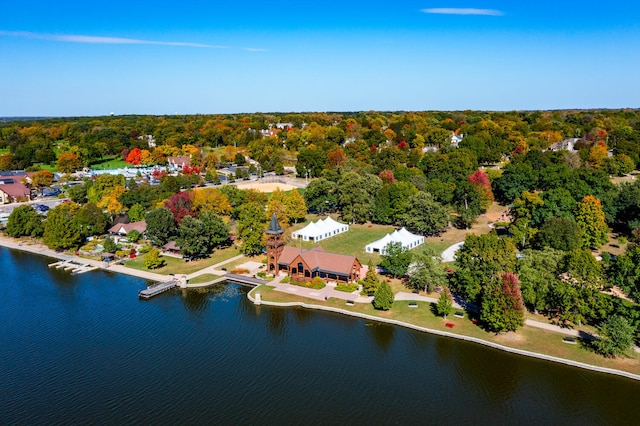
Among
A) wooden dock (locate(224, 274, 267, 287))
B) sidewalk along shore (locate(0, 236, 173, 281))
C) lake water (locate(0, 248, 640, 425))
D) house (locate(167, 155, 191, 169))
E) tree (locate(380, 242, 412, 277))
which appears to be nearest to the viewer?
lake water (locate(0, 248, 640, 425))

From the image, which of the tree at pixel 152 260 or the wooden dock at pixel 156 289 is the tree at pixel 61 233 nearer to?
the tree at pixel 152 260

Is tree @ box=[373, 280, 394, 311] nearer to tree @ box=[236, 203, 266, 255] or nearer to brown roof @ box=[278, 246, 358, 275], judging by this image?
brown roof @ box=[278, 246, 358, 275]

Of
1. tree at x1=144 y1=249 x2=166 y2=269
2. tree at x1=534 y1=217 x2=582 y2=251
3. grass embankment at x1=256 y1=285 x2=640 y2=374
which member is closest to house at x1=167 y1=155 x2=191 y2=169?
tree at x1=144 y1=249 x2=166 y2=269

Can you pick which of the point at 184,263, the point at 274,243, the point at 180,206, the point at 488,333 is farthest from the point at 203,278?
the point at 488,333

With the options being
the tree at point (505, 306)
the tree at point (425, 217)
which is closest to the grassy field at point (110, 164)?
the tree at point (425, 217)

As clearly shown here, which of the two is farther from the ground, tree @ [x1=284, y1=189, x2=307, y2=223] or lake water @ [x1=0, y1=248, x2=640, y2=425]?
tree @ [x1=284, y1=189, x2=307, y2=223]

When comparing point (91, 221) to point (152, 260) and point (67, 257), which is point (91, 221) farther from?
point (152, 260)

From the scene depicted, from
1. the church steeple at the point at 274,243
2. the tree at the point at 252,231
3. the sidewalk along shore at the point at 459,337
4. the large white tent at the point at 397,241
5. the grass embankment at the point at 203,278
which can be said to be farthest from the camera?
the large white tent at the point at 397,241

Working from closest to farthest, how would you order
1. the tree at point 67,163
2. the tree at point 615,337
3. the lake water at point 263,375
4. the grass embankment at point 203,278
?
the lake water at point 263,375 < the tree at point 615,337 < the grass embankment at point 203,278 < the tree at point 67,163

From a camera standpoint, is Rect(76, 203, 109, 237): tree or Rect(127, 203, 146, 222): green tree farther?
Rect(127, 203, 146, 222): green tree
